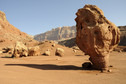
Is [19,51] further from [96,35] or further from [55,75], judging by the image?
[96,35]

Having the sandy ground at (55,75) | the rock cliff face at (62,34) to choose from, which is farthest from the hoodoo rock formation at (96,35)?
the rock cliff face at (62,34)

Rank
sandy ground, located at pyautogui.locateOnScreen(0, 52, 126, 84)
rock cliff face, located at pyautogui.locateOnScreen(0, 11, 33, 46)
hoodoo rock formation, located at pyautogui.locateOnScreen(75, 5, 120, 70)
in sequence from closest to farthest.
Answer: sandy ground, located at pyautogui.locateOnScreen(0, 52, 126, 84)
hoodoo rock formation, located at pyautogui.locateOnScreen(75, 5, 120, 70)
rock cliff face, located at pyautogui.locateOnScreen(0, 11, 33, 46)

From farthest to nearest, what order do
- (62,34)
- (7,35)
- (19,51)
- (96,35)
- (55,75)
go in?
(62,34) < (7,35) < (19,51) < (96,35) < (55,75)

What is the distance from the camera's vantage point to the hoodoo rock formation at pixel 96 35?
5.65 metres

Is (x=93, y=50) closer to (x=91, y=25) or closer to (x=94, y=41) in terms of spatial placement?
(x=94, y=41)

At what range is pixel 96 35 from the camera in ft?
18.8

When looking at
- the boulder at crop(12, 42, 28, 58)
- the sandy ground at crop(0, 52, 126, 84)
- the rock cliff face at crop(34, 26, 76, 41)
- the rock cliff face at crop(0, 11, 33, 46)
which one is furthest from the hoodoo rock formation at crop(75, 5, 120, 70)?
the rock cliff face at crop(34, 26, 76, 41)

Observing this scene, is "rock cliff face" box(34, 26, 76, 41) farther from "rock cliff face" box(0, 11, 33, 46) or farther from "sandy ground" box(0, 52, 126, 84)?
"sandy ground" box(0, 52, 126, 84)

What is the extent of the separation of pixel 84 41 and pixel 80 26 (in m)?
1.08

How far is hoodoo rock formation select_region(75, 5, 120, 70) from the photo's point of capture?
18.5 feet

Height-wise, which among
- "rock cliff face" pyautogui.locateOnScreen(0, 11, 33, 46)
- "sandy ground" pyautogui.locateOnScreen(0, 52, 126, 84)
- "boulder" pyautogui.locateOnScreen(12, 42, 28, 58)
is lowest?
"sandy ground" pyautogui.locateOnScreen(0, 52, 126, 84)

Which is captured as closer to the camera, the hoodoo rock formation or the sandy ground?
the sandy ground

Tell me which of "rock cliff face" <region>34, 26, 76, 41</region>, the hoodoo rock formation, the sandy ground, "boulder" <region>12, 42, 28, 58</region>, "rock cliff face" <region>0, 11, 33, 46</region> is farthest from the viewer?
"rock cliff face" <region>34, 26, 76, 41</region>

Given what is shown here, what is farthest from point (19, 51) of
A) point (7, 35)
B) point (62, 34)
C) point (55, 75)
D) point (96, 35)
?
point (62, 34)
